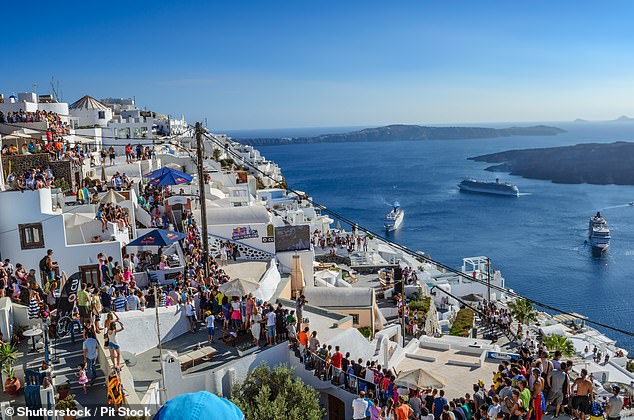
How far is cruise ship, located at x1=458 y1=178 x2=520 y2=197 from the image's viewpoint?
122m

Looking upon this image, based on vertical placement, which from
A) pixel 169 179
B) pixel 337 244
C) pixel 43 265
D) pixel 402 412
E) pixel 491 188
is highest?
pixel 169 179

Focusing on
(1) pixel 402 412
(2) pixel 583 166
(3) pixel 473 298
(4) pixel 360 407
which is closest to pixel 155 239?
(4) pixel 360 407

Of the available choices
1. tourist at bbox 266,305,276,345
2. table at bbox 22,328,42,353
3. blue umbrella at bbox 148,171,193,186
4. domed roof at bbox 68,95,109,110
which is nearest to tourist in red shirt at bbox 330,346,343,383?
tourist at bbox 266,305,276,345

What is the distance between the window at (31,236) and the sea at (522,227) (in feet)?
146

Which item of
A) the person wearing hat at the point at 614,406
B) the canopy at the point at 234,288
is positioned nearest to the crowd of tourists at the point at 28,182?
the canopy at the point at 234,288

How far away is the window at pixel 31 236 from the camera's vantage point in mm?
18125

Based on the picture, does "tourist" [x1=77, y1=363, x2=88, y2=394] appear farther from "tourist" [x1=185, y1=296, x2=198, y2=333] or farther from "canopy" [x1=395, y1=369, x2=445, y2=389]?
"canopy" [x1=395, y1=369, x2=445, y2=389]

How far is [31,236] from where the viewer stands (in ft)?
59.9

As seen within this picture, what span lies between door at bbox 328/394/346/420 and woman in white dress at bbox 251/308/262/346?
2425mm

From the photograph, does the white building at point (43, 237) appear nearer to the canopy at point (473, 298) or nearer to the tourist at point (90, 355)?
the tourist at point (90, 355)

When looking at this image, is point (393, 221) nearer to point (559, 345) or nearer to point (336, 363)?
point (559, 345)

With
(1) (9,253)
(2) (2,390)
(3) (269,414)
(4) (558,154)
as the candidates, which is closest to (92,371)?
(2) (2,390)

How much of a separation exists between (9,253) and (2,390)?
7824 mm

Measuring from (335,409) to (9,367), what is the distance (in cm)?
781
